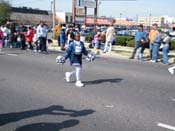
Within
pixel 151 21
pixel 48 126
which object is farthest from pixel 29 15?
pixel 48 126

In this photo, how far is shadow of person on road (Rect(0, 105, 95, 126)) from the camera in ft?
20.4

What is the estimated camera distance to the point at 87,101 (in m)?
7.61

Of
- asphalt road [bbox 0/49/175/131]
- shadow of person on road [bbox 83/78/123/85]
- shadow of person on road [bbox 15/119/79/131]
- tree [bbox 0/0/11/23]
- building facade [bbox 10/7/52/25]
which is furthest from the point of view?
building facade [bbox 10/7/52/25]

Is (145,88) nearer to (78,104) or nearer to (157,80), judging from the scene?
(157,80)

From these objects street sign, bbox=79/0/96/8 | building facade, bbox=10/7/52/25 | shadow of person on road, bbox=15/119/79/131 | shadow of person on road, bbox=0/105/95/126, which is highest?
building facade, bbox=10/7/52/25

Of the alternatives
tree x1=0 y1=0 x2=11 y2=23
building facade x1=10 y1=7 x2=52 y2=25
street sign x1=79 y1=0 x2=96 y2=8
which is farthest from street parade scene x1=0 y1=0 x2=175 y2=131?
building facade x1=10 y1=7 x2=52 y2=25

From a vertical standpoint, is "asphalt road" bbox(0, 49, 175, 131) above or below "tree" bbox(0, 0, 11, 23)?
below

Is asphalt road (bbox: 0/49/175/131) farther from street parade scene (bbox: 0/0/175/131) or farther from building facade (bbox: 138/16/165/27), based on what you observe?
building facade (bbox: 138/16/165/27)

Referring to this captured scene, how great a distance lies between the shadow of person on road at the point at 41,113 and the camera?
6207 millimetres

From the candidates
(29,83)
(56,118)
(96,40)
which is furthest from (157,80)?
(96,40)

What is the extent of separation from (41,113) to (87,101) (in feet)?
4.48

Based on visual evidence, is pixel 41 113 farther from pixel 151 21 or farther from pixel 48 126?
pixel 151 21

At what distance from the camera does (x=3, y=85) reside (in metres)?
9.23

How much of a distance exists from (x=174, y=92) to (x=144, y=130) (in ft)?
11.3
